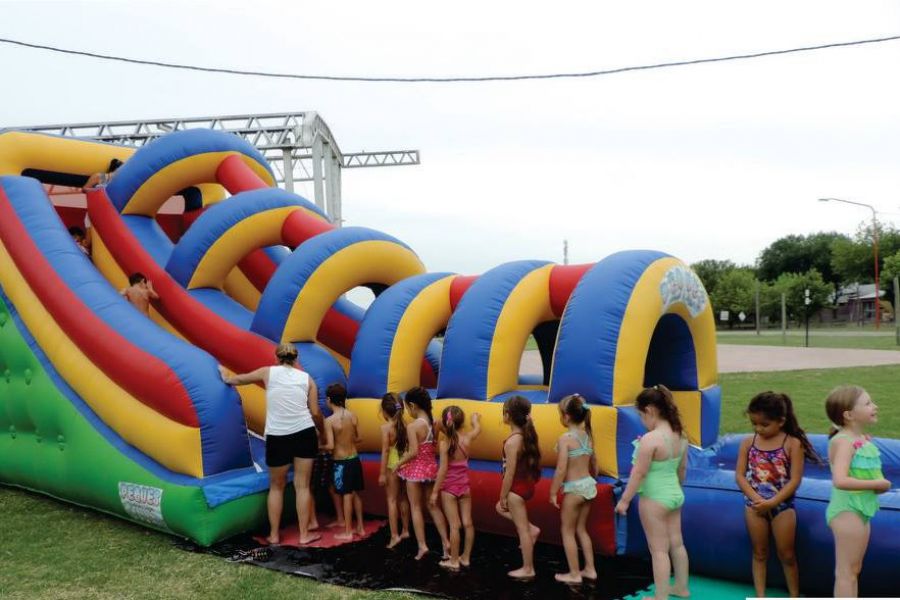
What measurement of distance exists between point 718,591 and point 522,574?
40.0 inches

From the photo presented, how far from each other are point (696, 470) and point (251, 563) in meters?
2.66

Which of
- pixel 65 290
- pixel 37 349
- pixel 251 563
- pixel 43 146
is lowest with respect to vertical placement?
pixel 251 563

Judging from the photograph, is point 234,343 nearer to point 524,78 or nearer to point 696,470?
point 696,470

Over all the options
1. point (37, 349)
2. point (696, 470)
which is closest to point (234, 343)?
point (37, 349)

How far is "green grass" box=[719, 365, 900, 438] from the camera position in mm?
8345

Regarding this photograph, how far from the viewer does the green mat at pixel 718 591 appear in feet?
11.7

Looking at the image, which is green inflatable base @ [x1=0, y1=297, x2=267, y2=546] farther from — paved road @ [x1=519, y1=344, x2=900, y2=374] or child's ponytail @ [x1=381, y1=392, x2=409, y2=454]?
paved road @ [x1=519, y1=344, x2=900, y2=374]

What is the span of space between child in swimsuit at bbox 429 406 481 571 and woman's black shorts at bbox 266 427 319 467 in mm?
956

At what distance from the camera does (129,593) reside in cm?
373

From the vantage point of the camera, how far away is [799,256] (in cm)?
5872

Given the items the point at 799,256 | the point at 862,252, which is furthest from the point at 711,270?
the point at 862,252

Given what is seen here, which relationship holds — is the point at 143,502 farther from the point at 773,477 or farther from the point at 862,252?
the point at 862,252

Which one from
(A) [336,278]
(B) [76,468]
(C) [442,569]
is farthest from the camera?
(A) [336,278]

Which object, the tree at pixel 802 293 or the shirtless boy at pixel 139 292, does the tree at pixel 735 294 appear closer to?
the tree at pixel 802 293
